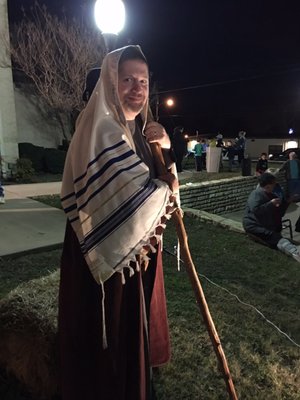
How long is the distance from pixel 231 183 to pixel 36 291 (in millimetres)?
9364

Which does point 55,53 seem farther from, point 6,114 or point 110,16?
point 110,16

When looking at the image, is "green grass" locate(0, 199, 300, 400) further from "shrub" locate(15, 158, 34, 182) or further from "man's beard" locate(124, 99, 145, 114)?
"shrub" locate(15, 158, 34, 182)

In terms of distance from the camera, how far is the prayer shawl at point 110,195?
149 cm

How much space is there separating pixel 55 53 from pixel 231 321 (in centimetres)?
1189

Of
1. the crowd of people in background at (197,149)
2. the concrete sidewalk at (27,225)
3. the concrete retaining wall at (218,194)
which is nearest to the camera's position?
the concrete sidewalk at (27,225)

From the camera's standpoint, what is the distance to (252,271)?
4832 millimetres

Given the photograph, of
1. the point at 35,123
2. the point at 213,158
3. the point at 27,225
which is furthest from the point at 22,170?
the point at 213,158

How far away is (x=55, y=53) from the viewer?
12602 millimetres

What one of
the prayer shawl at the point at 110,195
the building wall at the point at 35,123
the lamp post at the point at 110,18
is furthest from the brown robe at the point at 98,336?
the building wall at the point at 35,123

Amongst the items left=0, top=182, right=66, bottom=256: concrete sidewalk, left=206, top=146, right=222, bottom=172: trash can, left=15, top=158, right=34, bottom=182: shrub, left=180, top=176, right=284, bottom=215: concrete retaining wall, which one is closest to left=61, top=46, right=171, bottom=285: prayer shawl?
left=0, top=182, right=66, bottom=256: concrete sidewalk

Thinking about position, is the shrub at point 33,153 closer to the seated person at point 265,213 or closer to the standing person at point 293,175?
the standing person at point 293,175

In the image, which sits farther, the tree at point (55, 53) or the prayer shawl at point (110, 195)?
the tree at point (55, 53)

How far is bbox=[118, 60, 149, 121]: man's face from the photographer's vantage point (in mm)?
1677

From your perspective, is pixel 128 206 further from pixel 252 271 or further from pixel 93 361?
pixel 252 271
